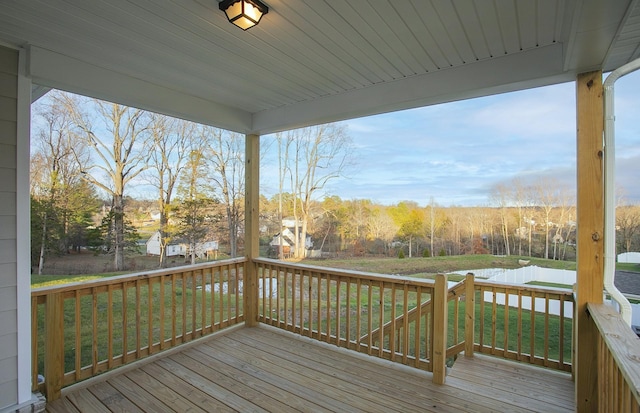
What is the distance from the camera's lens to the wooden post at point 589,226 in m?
1.95

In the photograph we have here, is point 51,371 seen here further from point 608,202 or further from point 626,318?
point 608,202

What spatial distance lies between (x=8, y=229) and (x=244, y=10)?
231 centimetres

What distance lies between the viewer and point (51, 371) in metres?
2.37

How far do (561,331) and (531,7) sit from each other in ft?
9.34

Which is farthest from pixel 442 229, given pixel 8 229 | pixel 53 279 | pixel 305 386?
pixel 53 279

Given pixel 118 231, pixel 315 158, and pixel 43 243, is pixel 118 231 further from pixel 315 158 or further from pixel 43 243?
pixel 315 158

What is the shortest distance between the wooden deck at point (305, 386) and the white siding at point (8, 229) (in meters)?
0.41

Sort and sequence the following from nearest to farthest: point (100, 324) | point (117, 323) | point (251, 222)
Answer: point (251, 222) < point (100, 324) < point (117, 323)

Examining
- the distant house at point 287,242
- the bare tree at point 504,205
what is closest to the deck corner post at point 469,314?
the bare tree at point 504,205

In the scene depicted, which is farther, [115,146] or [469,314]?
[115,146]

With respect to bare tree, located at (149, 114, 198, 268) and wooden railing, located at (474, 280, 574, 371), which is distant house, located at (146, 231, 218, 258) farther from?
wooden railing, located at (474, 280, 574, 371)

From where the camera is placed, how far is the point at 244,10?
1648mm

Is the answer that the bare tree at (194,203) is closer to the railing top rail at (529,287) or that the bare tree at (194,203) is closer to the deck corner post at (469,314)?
the deck corner post at (469,314)

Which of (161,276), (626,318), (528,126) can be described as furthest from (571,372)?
(161,276)
